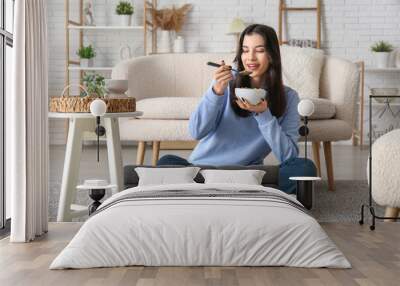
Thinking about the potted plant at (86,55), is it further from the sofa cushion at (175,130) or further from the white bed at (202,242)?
the white bed at (202,242)

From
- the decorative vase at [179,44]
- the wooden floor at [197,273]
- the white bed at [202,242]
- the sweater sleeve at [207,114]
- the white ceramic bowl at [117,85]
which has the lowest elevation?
the wooden floor at [197,273]

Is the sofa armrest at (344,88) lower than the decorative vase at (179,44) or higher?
lower

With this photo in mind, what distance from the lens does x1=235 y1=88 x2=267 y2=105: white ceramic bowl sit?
378cm

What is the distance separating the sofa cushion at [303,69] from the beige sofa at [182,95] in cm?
4

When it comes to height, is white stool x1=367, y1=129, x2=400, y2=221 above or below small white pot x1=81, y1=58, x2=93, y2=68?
below

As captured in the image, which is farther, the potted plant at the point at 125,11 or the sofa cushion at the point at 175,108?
the potted plant at the point at 125,11

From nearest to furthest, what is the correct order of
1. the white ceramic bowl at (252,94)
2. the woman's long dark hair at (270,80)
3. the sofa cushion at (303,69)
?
the white ceramic bowl at (252,94), the woman's long dark hair at (270,80), the sofa cushion at (303,69)

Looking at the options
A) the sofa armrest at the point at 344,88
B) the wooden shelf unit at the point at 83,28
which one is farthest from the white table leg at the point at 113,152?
the wooden shelf unit at the point at 83,28

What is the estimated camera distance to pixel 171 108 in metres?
5.14

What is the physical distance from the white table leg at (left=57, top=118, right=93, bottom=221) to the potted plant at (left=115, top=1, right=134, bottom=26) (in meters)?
4.77

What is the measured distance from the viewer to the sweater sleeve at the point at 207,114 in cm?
397

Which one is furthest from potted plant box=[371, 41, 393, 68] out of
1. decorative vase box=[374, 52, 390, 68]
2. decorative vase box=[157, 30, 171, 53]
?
decorative vase box=[157, 30, 171, 53]

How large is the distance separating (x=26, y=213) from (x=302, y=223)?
45.8 inches

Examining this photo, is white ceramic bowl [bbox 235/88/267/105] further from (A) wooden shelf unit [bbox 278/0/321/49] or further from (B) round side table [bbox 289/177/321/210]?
(A) wooden shelf unit [bbox 278/0/321/49]
